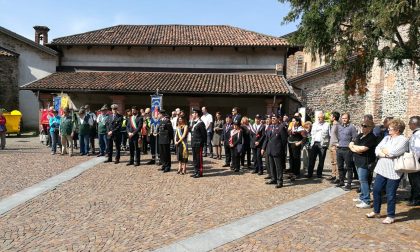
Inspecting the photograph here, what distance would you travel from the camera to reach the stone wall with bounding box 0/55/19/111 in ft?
76.1

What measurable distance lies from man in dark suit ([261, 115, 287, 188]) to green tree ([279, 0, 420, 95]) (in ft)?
6.46

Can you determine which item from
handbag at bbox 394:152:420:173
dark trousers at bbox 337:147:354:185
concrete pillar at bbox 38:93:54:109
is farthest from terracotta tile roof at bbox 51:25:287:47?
handbag at bbox 394:152:420:173

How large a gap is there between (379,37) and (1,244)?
24.5 feet

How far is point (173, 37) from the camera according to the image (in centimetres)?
2372

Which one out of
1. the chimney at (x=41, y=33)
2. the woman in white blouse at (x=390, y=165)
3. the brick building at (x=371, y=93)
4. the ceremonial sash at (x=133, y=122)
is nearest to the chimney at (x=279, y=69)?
the brick building at (x=371, y=93)

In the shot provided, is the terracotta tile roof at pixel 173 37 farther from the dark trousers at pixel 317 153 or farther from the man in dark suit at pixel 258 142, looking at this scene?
the dark trousers at pixel 317 153

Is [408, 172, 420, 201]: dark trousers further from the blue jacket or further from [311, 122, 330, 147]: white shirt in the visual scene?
the blue jacket

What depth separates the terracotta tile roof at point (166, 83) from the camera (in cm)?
1900

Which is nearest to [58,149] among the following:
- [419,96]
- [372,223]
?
[372,223]

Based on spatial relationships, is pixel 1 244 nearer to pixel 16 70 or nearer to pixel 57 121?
pixel 57 121

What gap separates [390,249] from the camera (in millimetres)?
4891

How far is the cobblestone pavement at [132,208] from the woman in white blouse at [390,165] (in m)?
2.01

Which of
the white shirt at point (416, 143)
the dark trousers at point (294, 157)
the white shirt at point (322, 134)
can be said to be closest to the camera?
the white shirt at point (416, 143)

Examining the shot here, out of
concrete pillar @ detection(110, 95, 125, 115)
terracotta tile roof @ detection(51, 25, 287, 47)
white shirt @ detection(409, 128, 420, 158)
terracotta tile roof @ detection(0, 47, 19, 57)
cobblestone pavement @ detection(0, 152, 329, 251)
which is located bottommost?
cobblestone pavement @ detection(0, 152, 329, 251)
